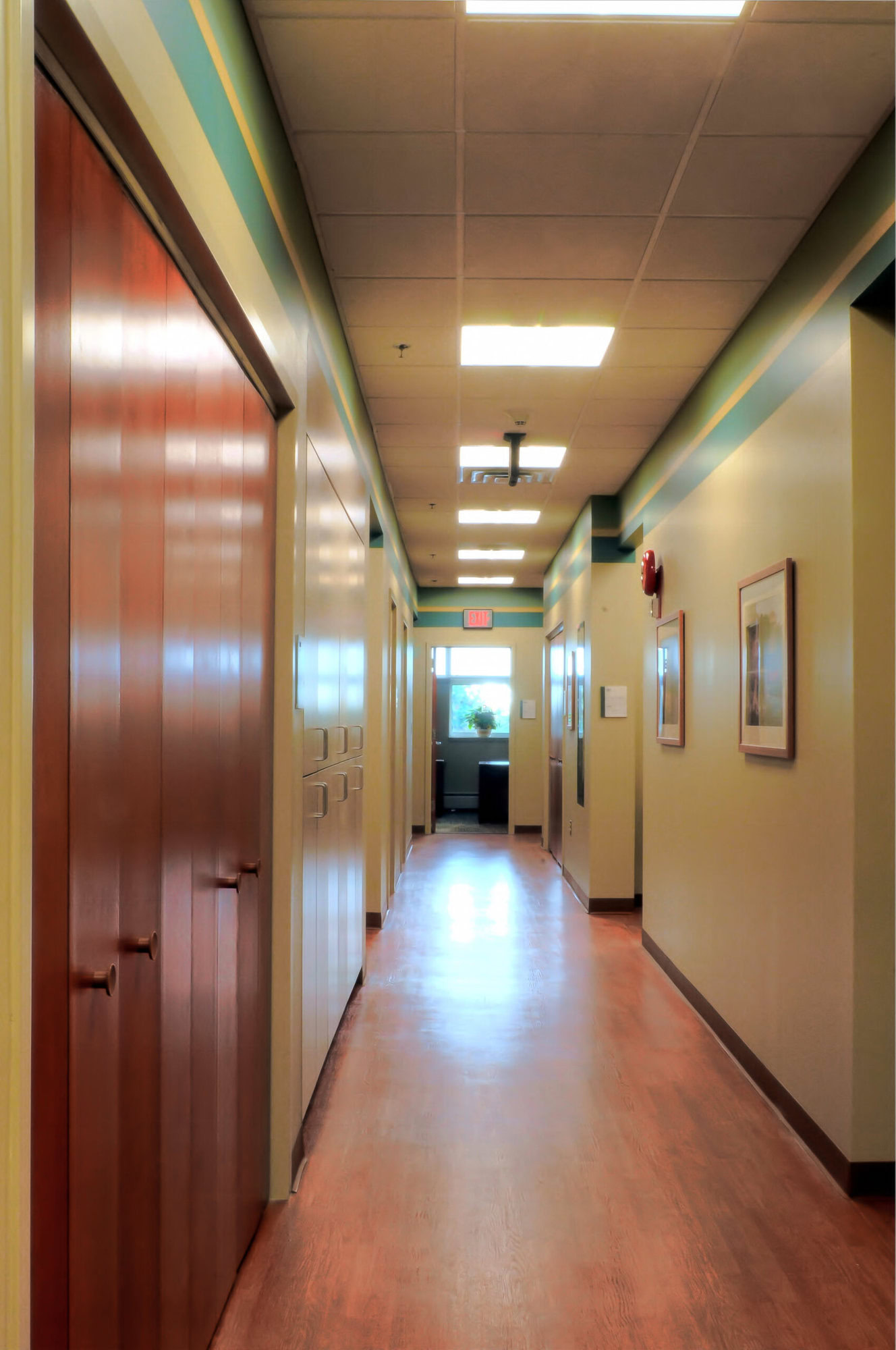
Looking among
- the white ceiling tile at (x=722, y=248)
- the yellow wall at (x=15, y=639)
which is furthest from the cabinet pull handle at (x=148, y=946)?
the white ceiling tile at (x=722, y=248)

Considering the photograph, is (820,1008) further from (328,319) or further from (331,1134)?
(328,319)

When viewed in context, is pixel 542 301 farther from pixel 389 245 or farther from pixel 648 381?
pixel 648 381

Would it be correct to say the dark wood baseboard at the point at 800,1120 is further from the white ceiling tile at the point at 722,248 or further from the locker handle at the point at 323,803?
the white ceiling tile at the point at 722,248

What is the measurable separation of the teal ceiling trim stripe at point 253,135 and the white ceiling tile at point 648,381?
148cm

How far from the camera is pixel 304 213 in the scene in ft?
9.51

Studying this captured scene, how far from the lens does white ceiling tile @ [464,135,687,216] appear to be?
259 centimetres

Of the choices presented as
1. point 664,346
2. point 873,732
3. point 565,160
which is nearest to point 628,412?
point 664,346

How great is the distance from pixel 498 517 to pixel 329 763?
433cm

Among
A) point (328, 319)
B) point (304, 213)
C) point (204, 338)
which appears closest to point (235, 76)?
point (204, 338)

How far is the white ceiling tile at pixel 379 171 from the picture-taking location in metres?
2.60

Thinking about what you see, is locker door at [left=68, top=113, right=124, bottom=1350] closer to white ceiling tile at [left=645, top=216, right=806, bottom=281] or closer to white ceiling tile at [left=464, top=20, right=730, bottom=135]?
white ceiling tile at [left=464, top=20, right=730, bottom=135]

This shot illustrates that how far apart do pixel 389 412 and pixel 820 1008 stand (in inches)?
136

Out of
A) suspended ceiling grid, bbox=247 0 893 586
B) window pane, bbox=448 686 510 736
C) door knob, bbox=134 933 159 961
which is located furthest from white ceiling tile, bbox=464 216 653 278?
window pane, bbox=448 686 510 736

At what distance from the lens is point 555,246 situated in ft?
10.4
